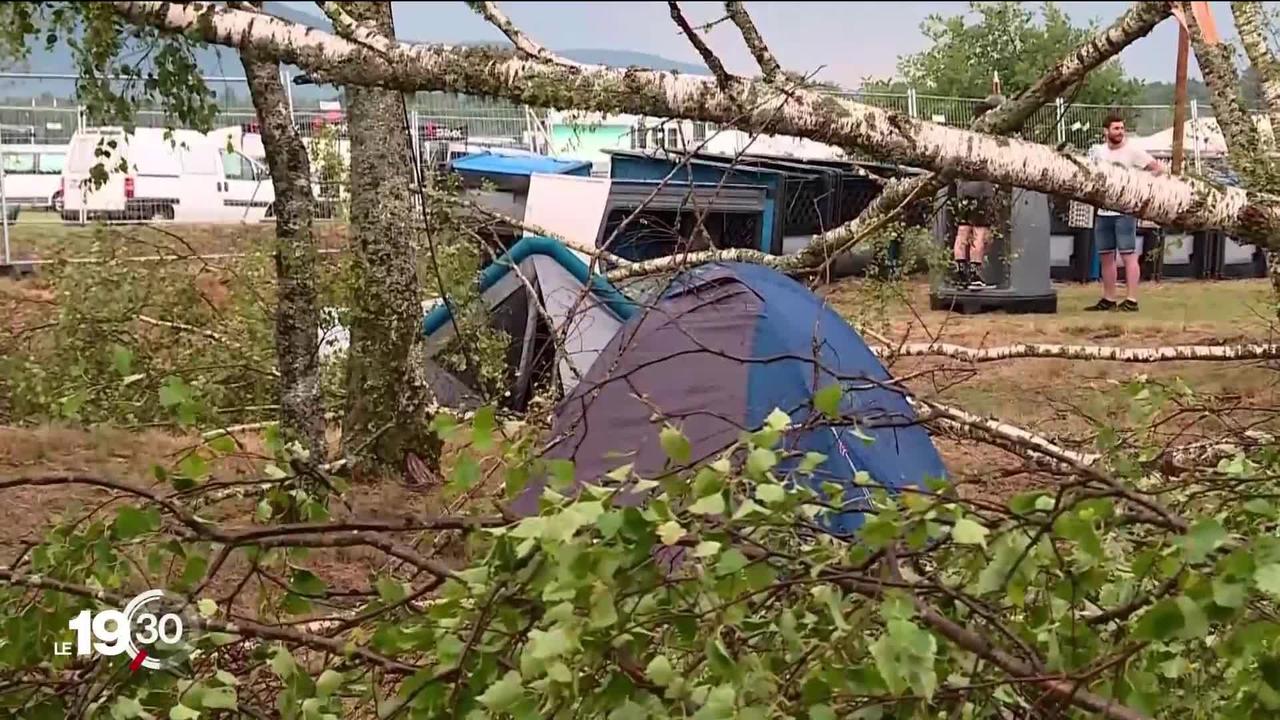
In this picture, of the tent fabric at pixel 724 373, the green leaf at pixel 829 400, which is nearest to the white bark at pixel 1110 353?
the tent fabric at pixel 724 373

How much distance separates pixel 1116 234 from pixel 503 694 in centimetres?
935

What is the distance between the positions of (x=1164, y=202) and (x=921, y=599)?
103cm

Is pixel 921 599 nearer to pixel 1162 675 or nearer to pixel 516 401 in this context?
pixel 1162 675

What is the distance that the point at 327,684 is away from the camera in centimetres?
180

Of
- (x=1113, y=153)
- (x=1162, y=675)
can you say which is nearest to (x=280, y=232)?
(x=1162, y=675)

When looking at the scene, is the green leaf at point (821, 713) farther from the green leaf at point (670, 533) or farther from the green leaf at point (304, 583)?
the green leaf at point (304, 583)

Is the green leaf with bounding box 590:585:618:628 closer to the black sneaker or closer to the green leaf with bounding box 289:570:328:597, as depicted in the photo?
the green leaf with bounding box 289:570:328:597

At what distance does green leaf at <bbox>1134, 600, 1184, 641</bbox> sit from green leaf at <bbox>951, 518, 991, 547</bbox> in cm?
21

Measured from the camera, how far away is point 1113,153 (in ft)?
30.6

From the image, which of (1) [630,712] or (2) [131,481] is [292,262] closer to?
(2) [131,481]

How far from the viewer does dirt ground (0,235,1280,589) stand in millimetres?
4277

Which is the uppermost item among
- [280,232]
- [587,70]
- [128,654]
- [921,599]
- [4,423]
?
[587,70]

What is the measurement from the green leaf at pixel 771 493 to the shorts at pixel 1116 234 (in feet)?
29.1

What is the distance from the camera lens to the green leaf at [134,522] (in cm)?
Answer: 183
